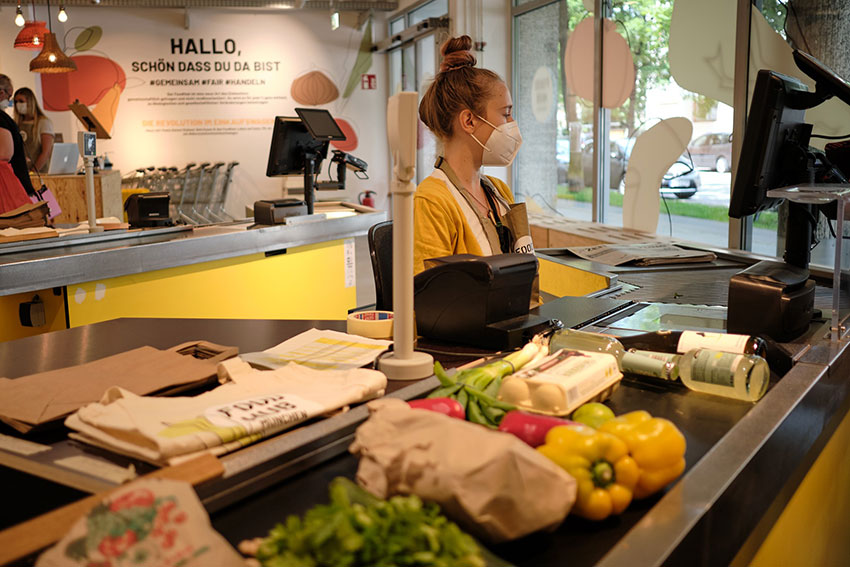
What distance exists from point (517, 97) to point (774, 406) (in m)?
6.82

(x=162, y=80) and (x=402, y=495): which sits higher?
(x=162, y=80)

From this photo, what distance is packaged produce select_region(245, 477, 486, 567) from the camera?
72 cm

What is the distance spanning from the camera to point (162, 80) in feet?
34.8

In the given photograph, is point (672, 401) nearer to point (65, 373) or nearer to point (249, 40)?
point (65, 373)

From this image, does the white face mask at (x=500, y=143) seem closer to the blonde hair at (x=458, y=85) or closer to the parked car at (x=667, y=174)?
the blonde hair at (x=458, y=85)

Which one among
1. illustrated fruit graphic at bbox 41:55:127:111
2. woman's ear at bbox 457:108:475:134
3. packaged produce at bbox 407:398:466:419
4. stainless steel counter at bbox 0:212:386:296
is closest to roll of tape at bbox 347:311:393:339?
packaged produce at bbox 407:398:466:419

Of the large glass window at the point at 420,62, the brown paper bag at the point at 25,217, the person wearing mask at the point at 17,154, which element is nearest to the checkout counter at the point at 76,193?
the person wearing mask at the point at 17,154

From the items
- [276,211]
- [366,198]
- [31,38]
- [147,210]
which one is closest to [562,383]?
[147,210]

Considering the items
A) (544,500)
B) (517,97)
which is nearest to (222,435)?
(544,500)

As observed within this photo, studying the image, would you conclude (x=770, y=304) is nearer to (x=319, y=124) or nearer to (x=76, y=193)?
(x=319, y=124)

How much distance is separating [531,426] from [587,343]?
560 millimetres

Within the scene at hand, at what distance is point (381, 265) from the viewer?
8.23ft

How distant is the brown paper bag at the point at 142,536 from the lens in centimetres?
75

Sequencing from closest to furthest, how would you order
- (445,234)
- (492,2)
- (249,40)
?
(445,234) → (492,2) → (249,40)
